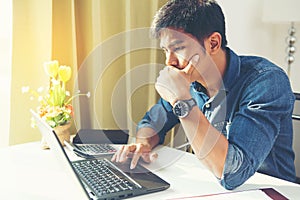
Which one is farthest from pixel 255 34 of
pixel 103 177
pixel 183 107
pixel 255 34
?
pixel 103 177

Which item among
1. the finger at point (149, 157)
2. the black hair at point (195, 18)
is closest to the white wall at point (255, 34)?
the black hair at point (195, 18)

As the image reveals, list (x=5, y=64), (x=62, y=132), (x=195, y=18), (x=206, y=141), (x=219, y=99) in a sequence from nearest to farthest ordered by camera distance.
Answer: (x=206, y=141) < (x=195, y=18) < (x=219, y=99) < (x=62, y=132) < (x=5, y=64)

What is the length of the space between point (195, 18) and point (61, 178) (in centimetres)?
61

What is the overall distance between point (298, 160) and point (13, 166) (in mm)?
1004

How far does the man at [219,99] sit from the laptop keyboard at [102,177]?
8cm

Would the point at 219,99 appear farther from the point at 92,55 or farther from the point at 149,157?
the point at 92,55

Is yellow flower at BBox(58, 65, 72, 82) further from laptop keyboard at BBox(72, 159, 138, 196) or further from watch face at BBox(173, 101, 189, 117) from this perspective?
watch face at BBox(173, 101, 189, 117)

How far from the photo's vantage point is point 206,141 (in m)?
1.00

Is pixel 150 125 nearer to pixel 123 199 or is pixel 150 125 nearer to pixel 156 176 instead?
pixel 156 176

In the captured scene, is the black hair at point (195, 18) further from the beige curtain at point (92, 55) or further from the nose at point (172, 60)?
the beige curtain at point (92, 55)

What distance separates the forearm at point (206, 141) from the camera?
3.27 ft

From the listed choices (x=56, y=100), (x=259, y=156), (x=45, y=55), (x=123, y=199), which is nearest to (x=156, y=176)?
(x=123, y=199)

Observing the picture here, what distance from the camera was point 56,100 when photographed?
4.57ft

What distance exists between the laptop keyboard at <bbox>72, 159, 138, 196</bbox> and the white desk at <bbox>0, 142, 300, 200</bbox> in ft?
0.17
